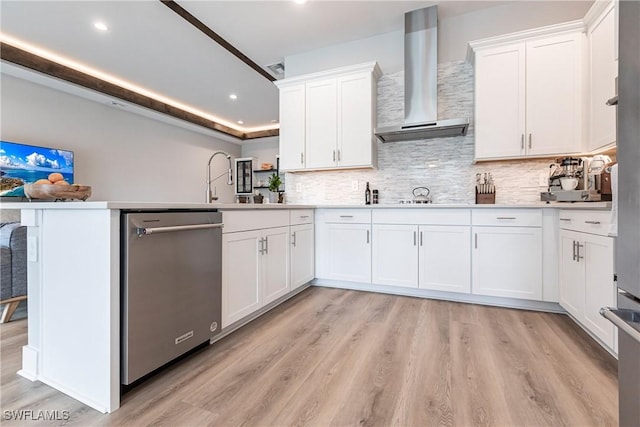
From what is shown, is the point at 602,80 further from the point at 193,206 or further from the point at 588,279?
the point at 193,206

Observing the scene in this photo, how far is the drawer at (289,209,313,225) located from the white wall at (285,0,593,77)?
74.4 inches

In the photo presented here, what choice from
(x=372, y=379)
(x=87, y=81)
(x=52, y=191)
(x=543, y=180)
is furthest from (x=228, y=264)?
(x=87, y=81)

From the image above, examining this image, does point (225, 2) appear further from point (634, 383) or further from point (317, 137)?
point (634, 383)

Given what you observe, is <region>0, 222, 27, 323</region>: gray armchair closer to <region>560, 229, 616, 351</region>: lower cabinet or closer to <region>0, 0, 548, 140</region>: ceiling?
<region>0, 0, 548, 140</region>: ceiling

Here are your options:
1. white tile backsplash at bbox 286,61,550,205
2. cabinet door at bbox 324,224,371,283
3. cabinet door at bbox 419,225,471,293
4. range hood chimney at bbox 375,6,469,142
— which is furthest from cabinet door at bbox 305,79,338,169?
cabinet door at bbox 419,225,471,293

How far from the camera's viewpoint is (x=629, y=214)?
23.4 inches

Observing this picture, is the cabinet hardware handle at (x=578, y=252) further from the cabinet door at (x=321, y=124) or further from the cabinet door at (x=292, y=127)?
the cabinet door at (x=292, y=127)

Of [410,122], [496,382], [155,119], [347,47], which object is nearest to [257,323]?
[496,382]

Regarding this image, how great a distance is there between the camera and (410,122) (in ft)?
10.0

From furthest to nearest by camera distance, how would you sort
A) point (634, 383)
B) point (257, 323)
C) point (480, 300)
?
point (480, 300) < point (257, 323) < point (634, 383)

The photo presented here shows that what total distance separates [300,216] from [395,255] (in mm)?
1035

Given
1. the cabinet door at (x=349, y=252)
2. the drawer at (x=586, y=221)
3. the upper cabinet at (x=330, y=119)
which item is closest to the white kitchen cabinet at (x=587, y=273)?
the drawer at (x=586, y=221)

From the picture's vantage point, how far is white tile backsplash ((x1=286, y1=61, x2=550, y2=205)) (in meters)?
2.90

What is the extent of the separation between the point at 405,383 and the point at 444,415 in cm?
25
